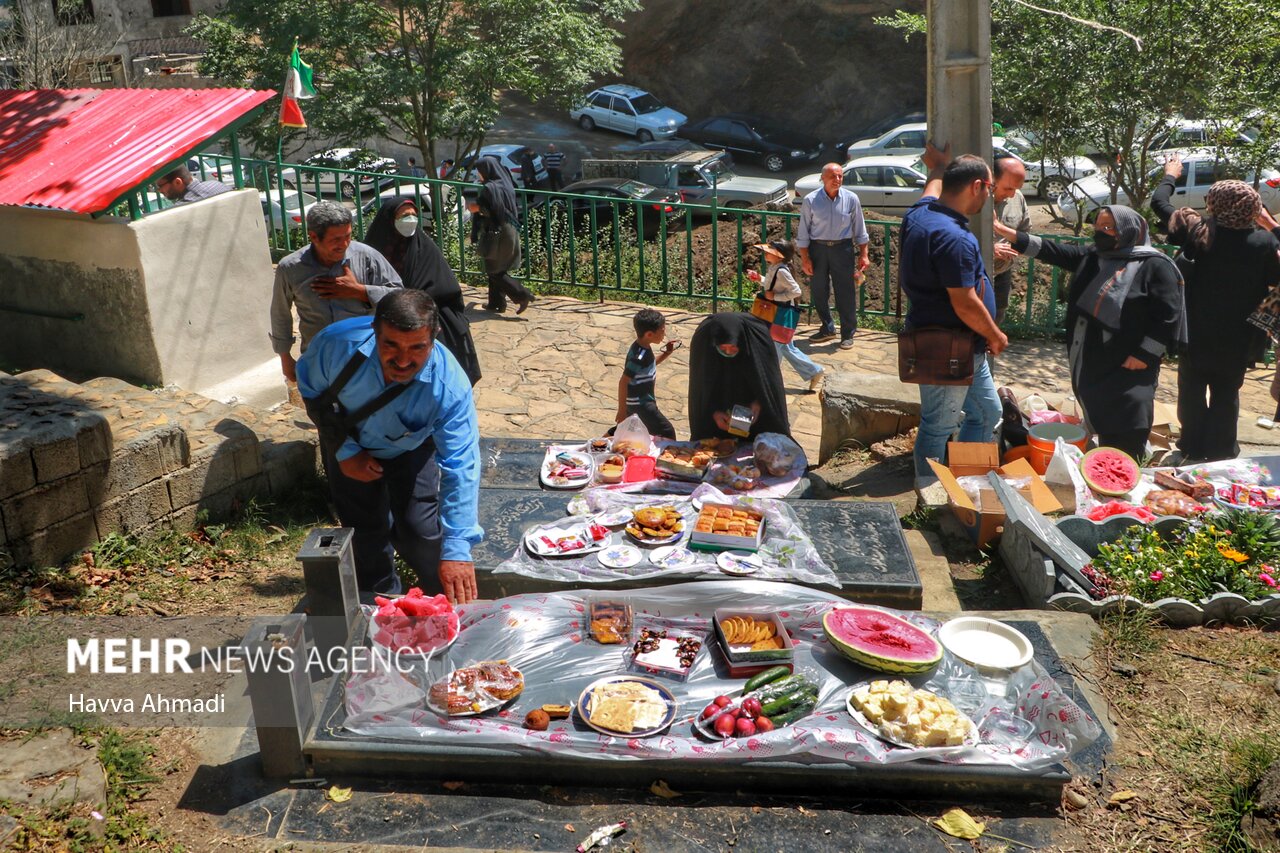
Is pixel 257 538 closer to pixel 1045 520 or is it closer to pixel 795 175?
pixel 1045 520

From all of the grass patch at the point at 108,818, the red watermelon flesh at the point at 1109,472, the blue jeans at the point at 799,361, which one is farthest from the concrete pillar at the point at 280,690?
the blue jeans at the point at 799,361

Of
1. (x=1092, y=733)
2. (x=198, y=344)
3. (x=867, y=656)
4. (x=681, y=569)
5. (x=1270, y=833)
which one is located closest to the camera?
(x=1270, y=833)

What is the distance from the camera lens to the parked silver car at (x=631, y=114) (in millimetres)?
27922

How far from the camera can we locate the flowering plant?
15.3ft

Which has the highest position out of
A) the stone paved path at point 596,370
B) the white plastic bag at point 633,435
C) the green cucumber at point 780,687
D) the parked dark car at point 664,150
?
the parked dark car at point 664,150

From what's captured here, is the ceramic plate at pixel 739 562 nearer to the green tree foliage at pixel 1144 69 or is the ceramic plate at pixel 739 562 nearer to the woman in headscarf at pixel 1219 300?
the woman in headscarf at pixel 1219 300

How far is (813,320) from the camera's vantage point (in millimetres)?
10445

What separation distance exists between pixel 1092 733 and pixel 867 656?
783 mm

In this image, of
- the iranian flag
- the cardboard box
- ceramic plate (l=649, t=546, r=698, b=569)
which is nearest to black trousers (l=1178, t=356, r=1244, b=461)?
the cardboard box

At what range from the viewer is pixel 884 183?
19.6 m

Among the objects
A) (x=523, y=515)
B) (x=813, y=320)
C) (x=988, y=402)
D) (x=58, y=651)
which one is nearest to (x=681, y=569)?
(x=523, y=515)

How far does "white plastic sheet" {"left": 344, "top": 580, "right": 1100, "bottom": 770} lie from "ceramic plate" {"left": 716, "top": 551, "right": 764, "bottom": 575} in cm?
26

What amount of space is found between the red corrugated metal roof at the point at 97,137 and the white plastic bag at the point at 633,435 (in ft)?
10.3

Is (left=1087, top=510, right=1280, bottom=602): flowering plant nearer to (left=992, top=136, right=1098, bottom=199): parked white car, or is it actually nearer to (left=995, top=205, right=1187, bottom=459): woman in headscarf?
(left=995, top=205, right=1187, bottom=459): woman in headscarf
